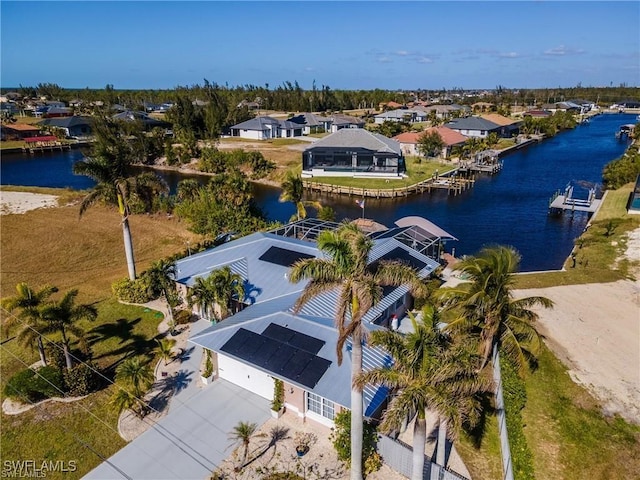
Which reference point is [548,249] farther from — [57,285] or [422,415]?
[57,285]

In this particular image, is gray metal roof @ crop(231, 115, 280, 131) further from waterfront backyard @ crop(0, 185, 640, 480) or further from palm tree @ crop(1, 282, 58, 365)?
palm tree @ crop(1, 282, 58, 365)

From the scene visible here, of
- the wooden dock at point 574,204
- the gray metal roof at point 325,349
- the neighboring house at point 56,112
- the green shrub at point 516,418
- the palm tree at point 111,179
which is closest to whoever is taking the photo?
the green shrub at point 516,418

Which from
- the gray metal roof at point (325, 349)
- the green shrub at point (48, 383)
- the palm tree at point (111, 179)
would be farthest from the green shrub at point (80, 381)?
the palm tree at point (111, 179)

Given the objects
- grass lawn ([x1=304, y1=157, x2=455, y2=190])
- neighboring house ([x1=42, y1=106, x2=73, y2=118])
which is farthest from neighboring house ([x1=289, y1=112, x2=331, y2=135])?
neighboring house ([x1=42, y1=106, x2=73, y2=118])

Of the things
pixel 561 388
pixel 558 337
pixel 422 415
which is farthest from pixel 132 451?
pixel 558 337

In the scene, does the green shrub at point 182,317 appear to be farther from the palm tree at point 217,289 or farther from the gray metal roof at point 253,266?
the palm tree at point 217,289
